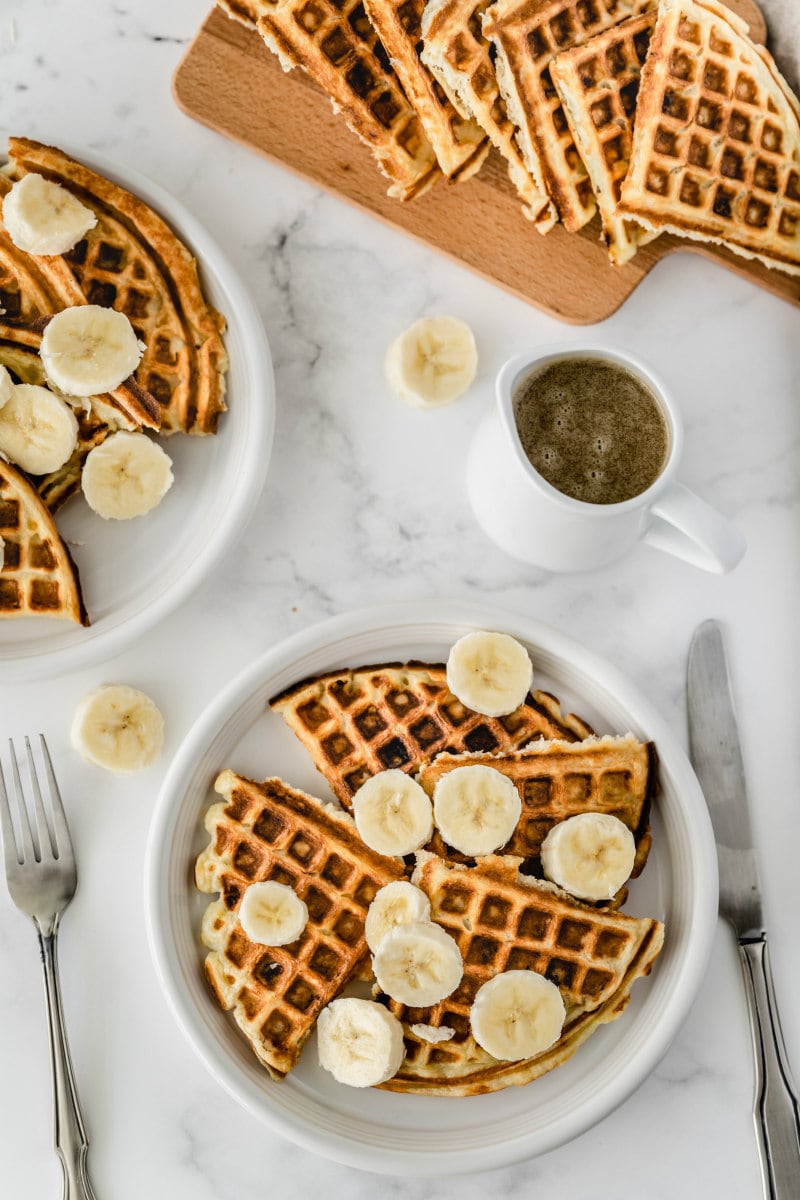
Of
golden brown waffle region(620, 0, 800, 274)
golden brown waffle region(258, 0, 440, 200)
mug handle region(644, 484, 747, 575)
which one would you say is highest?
golden brown waffle region(258, 0, 440, 200)

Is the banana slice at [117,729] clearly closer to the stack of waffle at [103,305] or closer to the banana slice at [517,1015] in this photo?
the stack of waffle at [103,305]

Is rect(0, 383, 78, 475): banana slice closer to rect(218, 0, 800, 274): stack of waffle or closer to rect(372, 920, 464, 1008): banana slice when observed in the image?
rect(218, 0, 800, 274): stack of waffle

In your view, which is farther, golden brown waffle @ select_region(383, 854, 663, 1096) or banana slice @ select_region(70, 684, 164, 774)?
banana slice @ select_region(70, 684, 164, 774)

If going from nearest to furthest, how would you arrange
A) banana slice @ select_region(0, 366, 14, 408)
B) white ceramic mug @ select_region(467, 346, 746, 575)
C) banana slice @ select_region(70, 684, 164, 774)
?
white ceramic mug @ select_region(467, 346, 746, 575) → banana slice @ select_region(0, 366, 14, 408) → banana slice @ select_region(70, 684, 164, 774)

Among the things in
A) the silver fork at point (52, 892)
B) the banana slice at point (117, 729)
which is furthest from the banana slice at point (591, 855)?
the silver fork at point (52, 892)

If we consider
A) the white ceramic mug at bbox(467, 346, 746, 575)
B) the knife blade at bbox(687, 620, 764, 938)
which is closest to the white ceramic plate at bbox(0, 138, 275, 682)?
the white ceramic mug at bbox(467, 346, 746, 575)

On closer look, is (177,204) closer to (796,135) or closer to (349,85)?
(349,85)
